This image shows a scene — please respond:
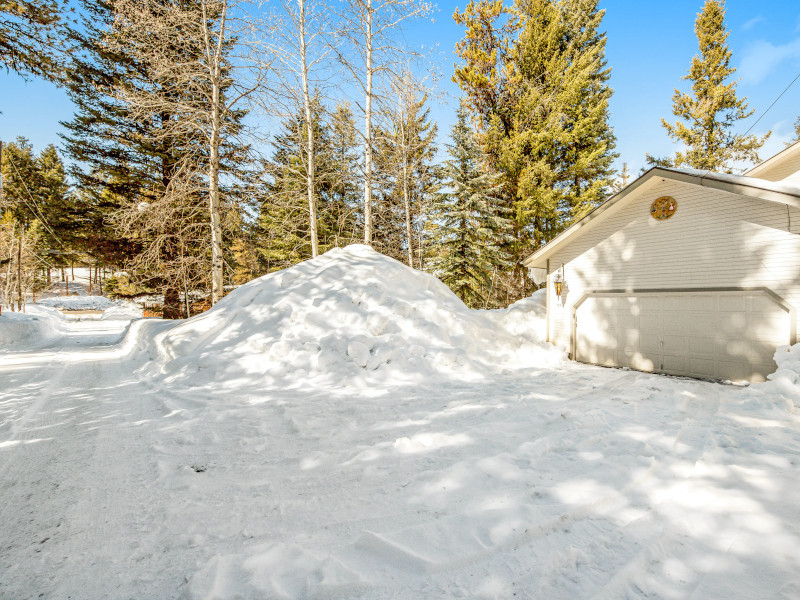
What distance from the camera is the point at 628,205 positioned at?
8.26 m

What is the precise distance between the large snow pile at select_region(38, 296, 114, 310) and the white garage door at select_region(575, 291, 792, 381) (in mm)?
43147

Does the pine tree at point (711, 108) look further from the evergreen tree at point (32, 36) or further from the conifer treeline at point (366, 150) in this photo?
the evergreen tree at point (32, 36)

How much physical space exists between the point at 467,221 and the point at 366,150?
6.54 meters

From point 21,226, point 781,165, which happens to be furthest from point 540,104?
point 21,226

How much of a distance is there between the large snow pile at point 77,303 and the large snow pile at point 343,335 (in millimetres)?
35843

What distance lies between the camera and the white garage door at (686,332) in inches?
246

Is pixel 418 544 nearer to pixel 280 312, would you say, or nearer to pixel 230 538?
pixel 230 538

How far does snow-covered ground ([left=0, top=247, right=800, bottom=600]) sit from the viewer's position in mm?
1810

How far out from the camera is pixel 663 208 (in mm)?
7590

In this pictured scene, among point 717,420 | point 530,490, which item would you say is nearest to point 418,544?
point 530,490

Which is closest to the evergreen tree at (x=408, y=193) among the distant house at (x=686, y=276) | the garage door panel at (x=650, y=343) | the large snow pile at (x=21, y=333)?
the distant house at (x=686, y=276)

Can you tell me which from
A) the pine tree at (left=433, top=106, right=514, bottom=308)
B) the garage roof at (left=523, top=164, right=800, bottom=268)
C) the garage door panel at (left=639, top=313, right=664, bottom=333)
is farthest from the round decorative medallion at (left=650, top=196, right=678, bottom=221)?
the pine tree at (left=433, top=106, right=514, bottom=308)

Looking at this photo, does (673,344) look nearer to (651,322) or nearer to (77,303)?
(651,322)

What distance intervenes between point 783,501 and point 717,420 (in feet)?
7.12
